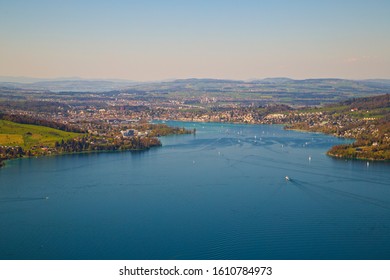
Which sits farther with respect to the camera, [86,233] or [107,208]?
[107,208]

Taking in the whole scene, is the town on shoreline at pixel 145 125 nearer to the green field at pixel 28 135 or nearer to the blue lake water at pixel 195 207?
the green field at pixel 28 135

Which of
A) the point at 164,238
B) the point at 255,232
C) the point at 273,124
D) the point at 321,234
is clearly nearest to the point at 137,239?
the point at 164,238

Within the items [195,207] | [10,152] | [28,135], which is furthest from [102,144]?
[195,207]

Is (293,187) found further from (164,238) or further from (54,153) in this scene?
(54,153)

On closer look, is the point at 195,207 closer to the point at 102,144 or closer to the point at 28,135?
the point at 102,144

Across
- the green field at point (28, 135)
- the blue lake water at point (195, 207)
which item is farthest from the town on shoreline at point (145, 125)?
the blue lake water at point (195, 207)

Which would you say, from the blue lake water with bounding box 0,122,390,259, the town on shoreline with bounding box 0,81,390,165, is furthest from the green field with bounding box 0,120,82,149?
the blue lake water with bounding box 0,122,390,259

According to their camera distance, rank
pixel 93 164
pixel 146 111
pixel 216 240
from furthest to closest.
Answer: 1. pixel 146 111
2. pixel 93 164
3. pixel 216 240
